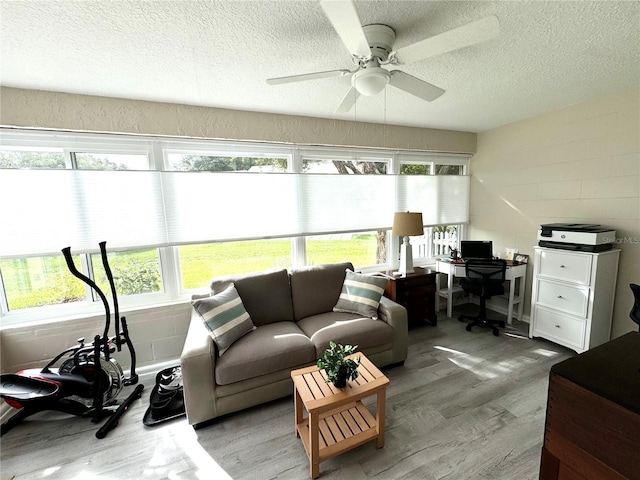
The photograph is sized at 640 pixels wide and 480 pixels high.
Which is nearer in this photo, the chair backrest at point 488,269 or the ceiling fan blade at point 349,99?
the ceiling fan blade at point 349,99

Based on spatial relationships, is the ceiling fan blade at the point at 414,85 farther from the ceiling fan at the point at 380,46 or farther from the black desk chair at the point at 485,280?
the black desk chair at the point at 485,280

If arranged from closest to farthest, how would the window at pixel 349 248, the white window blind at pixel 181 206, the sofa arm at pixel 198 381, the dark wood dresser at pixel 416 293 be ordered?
the sofa arm at pixel 198 381 → the white window blind at pixel 181 206 → the dark wood dresser at pixel 416 293 → the window at pixel 349 248

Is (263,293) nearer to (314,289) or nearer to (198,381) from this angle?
(314,289)

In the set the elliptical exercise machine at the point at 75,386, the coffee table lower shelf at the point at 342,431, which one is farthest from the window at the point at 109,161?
the coffee table lower shelf at the point at 342,431

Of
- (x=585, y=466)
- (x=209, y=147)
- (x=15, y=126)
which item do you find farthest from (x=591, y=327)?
(x=15, y=126)

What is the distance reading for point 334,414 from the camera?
1.83 m

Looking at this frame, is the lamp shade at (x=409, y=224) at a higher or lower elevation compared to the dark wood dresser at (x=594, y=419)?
higher

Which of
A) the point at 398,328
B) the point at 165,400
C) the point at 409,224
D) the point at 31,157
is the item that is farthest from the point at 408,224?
the point at 31,157

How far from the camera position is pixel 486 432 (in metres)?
1.78

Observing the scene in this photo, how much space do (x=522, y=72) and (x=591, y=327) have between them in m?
2.33

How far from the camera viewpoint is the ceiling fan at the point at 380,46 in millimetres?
1053

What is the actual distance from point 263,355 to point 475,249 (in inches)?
119

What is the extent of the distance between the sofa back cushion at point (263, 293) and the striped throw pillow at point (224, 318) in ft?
0.58

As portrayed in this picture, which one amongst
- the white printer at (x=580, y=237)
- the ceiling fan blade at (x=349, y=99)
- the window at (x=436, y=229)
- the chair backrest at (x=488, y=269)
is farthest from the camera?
the window at (x=436, y=229)
